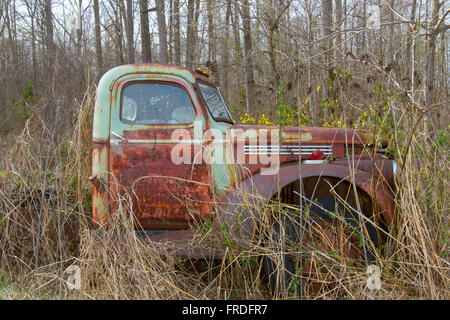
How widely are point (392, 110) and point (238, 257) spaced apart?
5.62ft

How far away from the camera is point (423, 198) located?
290cm

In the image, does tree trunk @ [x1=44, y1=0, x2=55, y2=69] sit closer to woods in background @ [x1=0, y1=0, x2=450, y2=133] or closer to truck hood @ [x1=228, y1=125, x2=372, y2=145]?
woods in background @ [x1=0, y1=0, x2=450, y2=133]

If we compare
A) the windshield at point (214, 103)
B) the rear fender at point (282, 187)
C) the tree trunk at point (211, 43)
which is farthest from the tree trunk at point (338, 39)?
the tree trunk at point (211, 43)

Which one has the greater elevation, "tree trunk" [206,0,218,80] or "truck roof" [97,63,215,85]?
"tree trunk" [206,0,218,80]

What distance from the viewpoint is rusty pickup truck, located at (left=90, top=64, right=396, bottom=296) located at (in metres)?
3.42

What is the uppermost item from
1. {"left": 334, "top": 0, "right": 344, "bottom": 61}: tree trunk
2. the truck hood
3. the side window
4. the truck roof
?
{"left": 334, "top": 0, "right": 344, "bottom": 61}: tree trunk

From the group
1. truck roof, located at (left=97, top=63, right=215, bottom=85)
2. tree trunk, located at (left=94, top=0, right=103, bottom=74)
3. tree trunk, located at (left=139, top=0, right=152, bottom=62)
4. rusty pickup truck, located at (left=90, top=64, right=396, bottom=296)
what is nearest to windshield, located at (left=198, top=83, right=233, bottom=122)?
rusty pickup truck, located at (left=90, top=64, right=396, bottom=296)

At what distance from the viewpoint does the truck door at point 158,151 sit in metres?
3.43

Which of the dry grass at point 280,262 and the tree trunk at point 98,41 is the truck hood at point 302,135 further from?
the tree trunk at point 98,41

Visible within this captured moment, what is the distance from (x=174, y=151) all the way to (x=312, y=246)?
58.5 inches

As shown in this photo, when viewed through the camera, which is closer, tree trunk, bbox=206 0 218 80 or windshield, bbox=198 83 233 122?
windshield, bbox=198 83 233 122

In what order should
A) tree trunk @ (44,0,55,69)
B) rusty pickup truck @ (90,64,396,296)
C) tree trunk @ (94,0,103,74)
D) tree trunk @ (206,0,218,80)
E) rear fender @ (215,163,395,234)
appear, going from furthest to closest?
tree trunk @ (94,0,103,74)
tree trunk @ (44,0,55,69)
tree trunk @ (206,0,218,80)
rusty pickup truck @ (90,64,396,296)
rear fender @ (215,163,395,234)

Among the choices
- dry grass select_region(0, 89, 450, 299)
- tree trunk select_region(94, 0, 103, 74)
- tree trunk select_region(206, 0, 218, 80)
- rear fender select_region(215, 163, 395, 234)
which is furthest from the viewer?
tree trunk select_region(94, 0, 103, 74)
